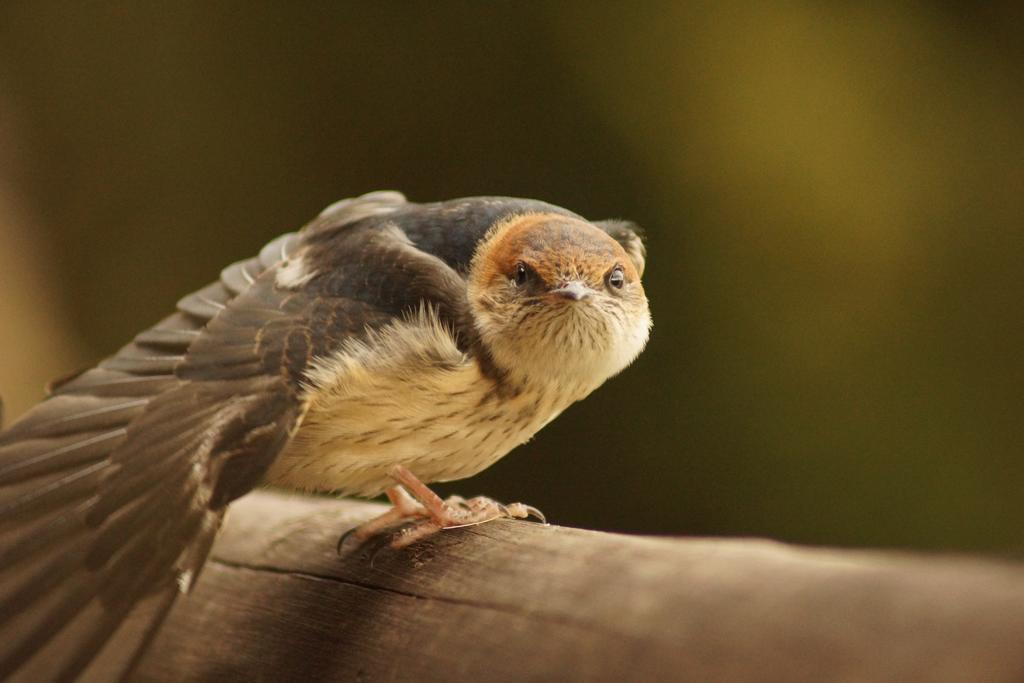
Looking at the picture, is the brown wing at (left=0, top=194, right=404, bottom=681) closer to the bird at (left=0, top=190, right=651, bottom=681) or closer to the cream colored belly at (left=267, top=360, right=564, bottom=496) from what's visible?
the bird at (left=0, top=190, right=651, bottom=681)

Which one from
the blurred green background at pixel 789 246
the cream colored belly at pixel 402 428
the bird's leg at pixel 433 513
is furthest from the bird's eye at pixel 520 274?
the blurred green background at pixel 789 246

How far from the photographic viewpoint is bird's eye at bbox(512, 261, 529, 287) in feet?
9.18

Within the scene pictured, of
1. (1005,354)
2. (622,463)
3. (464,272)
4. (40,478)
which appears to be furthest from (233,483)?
(1005,354)

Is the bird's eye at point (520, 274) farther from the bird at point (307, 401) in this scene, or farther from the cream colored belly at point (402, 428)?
Answer: the cream colored belly at point (402, 428)

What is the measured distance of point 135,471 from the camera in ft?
7.97

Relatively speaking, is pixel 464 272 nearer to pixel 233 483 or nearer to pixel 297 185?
pixel 233 483

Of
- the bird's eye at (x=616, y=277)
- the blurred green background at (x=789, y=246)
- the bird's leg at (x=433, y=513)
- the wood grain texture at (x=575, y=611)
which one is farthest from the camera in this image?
the blurred green background at (x=789, y=246)

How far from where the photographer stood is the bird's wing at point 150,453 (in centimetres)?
223

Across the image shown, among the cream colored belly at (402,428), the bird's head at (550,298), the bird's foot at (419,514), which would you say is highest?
the bird's head at (550,298)

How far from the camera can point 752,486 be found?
4766 millimetres

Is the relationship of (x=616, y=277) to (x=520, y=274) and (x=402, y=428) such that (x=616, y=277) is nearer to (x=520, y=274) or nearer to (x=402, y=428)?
(x=520, y=274)

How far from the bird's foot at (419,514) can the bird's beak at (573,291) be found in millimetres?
526

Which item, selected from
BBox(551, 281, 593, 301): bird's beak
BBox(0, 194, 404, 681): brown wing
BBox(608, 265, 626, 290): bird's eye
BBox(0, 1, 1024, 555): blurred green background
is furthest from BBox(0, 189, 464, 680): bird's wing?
BBox(0, 1, 1024, 555): blurred green background

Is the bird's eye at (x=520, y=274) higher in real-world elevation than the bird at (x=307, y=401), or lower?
higher
